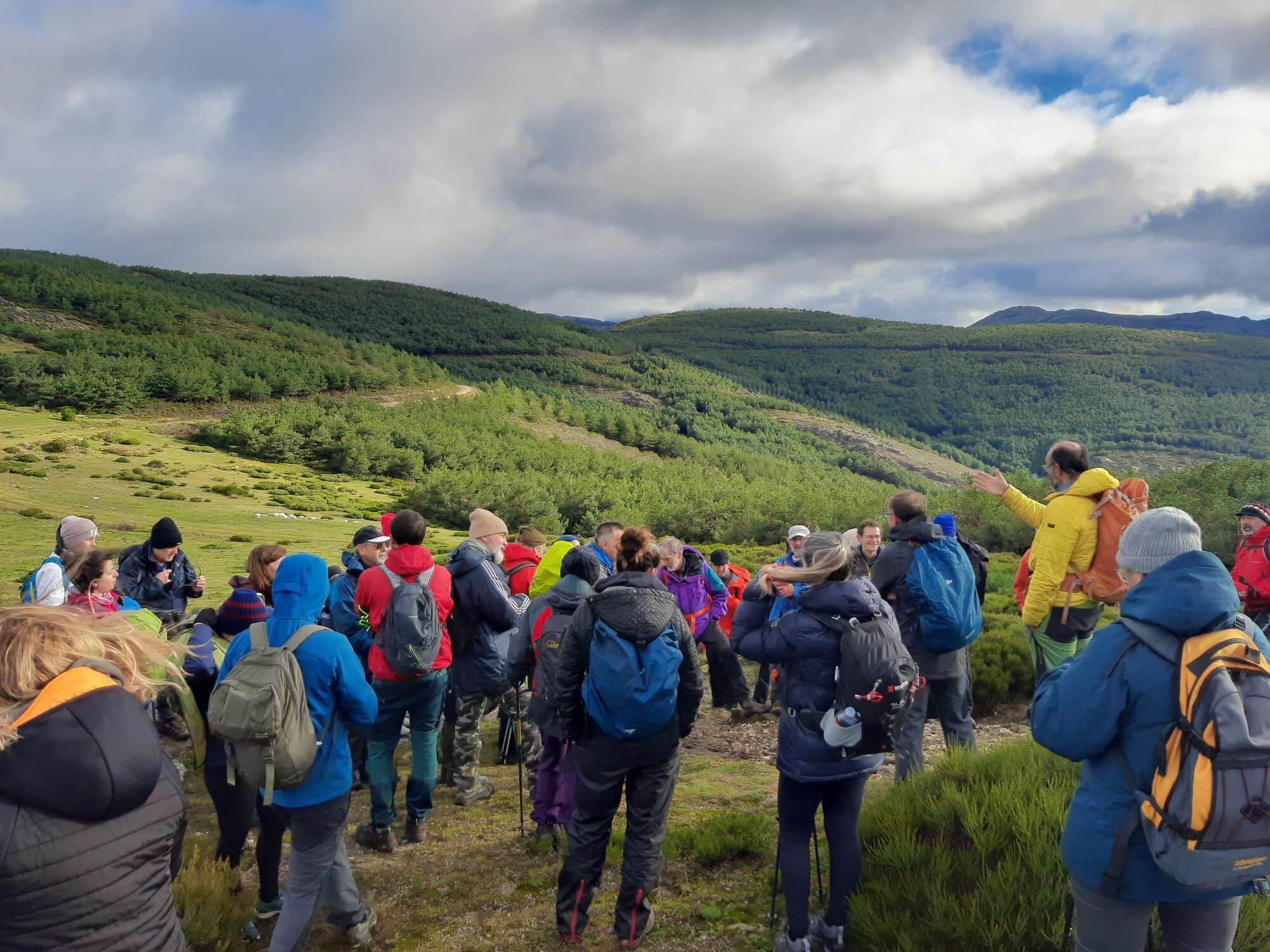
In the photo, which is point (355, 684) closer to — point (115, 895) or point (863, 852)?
point (115, 895)

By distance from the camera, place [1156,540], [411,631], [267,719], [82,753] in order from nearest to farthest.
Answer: [82,753] → [1156,540] → [267,719] → [411,631]

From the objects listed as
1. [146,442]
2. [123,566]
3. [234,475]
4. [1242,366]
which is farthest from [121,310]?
[1242,366]

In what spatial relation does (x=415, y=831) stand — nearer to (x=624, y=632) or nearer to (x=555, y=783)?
(x=555, y=783)

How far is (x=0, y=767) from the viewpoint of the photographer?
1.77 meters

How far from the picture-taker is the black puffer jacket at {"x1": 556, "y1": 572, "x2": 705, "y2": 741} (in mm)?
3512

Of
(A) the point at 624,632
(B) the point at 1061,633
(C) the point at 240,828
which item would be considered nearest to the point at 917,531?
(B) the point at 1061,633

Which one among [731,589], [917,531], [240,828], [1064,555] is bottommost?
[240,828]

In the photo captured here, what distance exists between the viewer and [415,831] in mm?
4914

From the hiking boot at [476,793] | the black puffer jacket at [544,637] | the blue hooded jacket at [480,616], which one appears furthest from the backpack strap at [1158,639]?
the hiking boot at [476,793]

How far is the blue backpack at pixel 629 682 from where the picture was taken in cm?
348

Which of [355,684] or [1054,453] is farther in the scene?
[1054,453]

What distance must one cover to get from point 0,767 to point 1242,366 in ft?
780

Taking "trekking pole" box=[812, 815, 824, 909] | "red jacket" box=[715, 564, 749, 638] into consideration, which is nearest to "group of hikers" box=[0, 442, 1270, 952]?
"trekking pole" box=[812, 815, 824, 909]

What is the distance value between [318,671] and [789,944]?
2.51 metres
